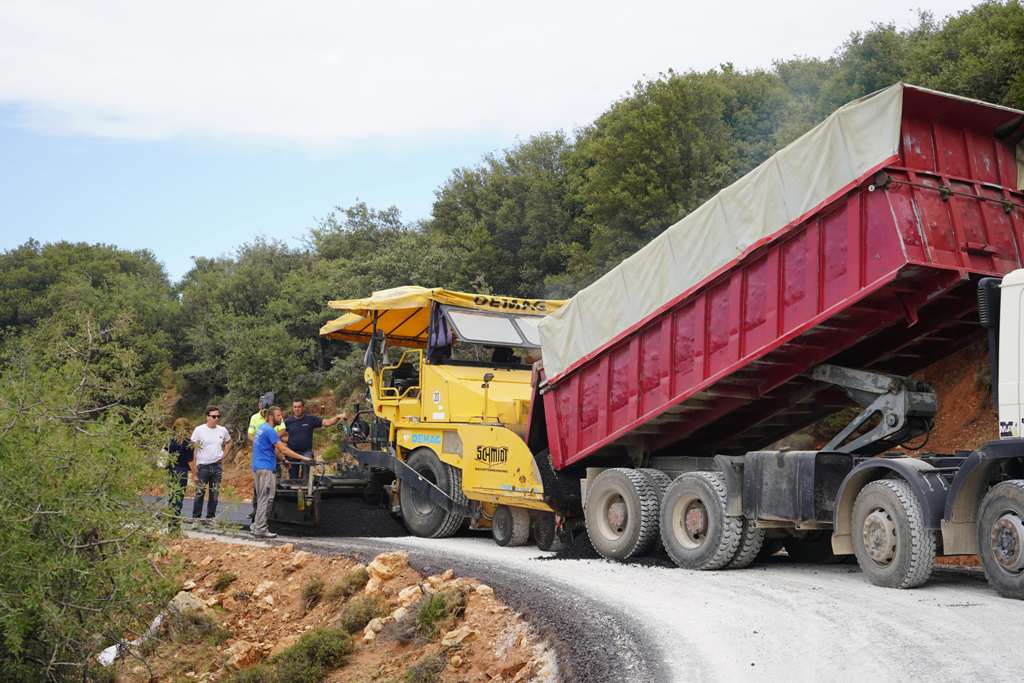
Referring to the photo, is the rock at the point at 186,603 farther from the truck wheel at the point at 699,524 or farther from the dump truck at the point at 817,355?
the truck wheel at the point at 699,524

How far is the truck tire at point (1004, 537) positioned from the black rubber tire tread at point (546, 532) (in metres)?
5.68

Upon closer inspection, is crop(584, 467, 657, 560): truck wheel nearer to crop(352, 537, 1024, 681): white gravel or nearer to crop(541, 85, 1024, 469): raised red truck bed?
crop(541, 85, 1024, 469): raised red truck bed

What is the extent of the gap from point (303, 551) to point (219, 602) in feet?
3.69

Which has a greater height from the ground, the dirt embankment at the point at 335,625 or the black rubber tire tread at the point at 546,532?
the black rubber tire tread at the point at 546,532

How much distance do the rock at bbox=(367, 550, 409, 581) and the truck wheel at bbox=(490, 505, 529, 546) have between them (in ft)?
6.86

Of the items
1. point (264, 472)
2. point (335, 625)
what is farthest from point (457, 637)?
point (264, 472)

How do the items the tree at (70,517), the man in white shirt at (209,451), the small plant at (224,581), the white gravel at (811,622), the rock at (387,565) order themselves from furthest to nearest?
the man in white shirt at (209,451), the small plant at (224,581), the rock at (387,565), the tree at (70,517), the white gravel at (811,622)

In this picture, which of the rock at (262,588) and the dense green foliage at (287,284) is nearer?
the dense green foliage at (287,284)

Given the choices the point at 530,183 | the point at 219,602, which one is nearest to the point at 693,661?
the point at 219,602

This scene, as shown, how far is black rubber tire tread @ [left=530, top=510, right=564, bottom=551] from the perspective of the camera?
42.6ft

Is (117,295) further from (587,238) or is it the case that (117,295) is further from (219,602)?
(219,602)

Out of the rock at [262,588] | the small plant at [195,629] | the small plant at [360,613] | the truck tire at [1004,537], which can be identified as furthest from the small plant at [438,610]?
the truck tire at [1004,537]

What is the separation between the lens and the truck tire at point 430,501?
14.1 metres

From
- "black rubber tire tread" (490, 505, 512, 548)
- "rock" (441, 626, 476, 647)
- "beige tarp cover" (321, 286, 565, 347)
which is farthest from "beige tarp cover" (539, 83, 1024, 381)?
"rock" (441, 626, 476, 647)
